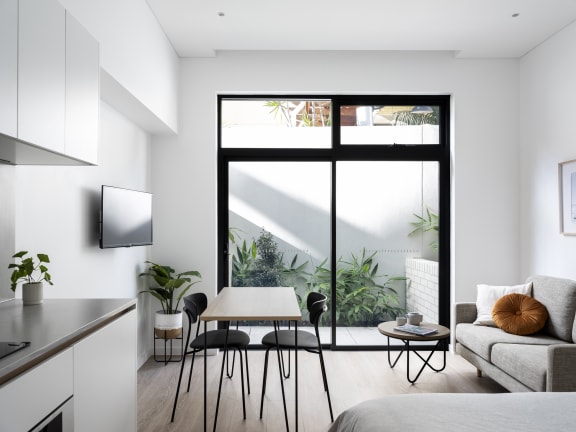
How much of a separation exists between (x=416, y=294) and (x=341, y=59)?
262 cm

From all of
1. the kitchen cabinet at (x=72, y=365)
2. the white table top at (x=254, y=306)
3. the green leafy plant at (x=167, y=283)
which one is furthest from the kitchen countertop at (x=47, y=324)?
the green leafy plant at (x=167, y=283)

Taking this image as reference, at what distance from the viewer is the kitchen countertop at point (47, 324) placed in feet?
4.49

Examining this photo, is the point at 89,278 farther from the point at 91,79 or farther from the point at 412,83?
the point at 412,83

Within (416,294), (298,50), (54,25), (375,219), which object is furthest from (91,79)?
(416,294)

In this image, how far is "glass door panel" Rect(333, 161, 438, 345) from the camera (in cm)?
515

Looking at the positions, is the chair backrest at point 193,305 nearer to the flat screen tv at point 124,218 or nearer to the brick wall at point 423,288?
the flat screen tv at point 124,218

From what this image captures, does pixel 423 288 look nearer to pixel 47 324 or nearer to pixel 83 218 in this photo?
pixel 83 218

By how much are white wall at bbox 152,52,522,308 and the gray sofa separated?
890mm

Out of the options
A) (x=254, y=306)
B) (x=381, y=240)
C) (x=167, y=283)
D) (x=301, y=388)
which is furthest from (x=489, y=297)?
(x=167, y=283)

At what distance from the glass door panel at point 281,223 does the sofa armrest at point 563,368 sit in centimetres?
255

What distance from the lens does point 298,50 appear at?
4887 mm

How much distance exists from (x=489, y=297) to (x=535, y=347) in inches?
35.6

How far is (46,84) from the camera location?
1.89 metres

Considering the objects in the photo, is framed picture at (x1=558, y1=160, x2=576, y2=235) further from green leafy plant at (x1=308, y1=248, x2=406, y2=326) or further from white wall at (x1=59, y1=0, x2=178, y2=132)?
white wall at (x1=59, y1=0, x2=178, y2=132)
